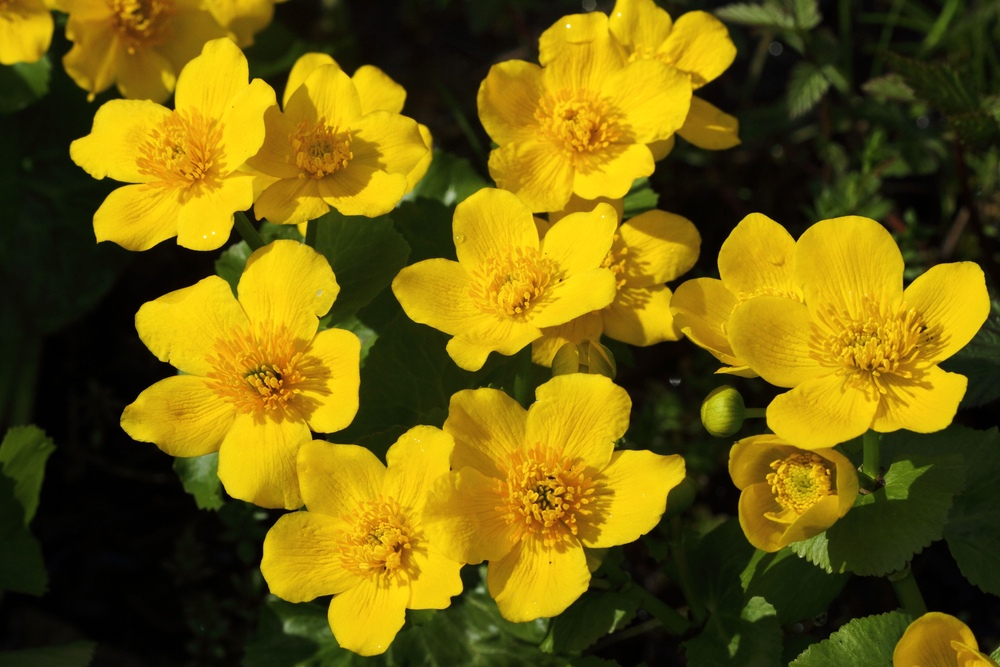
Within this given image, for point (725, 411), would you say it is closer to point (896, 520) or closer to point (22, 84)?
point (896, 520)

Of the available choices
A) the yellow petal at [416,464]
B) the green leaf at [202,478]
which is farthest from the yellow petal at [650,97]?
the green leaf at [202,478]

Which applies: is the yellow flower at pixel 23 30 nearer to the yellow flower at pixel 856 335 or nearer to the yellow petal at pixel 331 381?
the yellow petal at pixel 331 381

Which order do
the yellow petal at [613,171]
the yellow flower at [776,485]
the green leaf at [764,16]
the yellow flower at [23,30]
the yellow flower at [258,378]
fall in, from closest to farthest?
1. the yellow flower at [776,485]
2. the yellow flower at [258,378]
3. the yellow petal at [613,171]
4. the yellow flower at [23,30]
5. the green leaf at [764,16]

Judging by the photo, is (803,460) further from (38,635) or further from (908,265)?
(38,635)

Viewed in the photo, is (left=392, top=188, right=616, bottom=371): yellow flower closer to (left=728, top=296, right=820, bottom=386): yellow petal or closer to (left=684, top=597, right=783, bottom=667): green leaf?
(left=728, top=296, right=820, bottom=386): yellow petal

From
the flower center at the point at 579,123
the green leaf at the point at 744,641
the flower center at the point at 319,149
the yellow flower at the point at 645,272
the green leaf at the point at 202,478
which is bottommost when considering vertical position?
the green leaf at the point at 202,478

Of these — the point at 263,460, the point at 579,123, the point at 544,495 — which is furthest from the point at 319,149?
the point at 544,495
